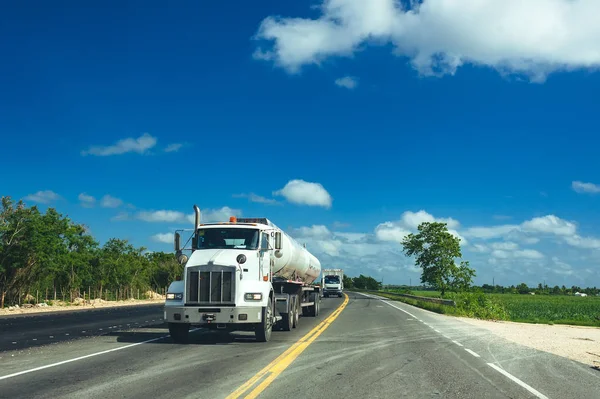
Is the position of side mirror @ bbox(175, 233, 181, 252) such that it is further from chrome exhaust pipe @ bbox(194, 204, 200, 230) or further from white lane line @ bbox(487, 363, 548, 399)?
white lane line @ bbox(487, 363, 548, 399)

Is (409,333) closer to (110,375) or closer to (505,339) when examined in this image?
(505,339)

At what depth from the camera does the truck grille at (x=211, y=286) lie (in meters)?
15.0

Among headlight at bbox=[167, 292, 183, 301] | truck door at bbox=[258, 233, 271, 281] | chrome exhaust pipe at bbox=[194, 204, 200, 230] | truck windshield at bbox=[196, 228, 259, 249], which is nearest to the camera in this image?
headlight at bbox=[167, 292, 183, 301]

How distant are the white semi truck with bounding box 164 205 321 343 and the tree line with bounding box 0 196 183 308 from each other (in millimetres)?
27232

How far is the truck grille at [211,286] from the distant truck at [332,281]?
50519 mm

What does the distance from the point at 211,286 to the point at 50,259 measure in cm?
2962

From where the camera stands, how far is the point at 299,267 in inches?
946

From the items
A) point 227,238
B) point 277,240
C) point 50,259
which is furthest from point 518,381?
point 50,259

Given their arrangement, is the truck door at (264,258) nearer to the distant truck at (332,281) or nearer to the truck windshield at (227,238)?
the truck windshield at (227,238)

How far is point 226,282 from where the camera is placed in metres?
15.1

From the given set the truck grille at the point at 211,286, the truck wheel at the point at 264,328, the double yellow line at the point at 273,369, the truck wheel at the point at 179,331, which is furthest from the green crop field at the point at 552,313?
the truck wheel at the point at 179,331

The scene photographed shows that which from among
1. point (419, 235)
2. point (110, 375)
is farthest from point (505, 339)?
point (419, 235)

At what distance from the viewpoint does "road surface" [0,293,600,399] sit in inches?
339

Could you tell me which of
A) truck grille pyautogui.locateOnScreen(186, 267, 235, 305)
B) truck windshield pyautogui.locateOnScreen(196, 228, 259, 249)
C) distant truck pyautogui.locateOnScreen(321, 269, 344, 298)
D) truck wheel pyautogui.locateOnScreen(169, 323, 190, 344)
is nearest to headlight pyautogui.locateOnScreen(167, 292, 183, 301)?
truck grille pyautogui.locateOnScreen(186, 267, 235, 305)
